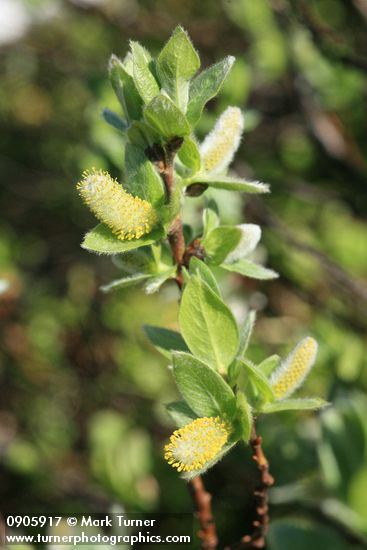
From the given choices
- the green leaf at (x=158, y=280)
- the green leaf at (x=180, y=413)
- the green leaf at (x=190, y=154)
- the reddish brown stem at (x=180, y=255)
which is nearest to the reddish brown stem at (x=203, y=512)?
the reddish brown stem at (x=180, y=255)

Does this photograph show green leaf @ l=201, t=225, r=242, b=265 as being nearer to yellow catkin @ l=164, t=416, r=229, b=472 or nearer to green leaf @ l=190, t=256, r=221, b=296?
green leaf @ l=190, t=256, r=221, b=296

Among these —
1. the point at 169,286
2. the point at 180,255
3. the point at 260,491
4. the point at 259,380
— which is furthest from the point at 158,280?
the point at 169,286

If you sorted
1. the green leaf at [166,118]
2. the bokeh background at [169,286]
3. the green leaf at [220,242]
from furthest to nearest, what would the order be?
the bokeh background at [169,286] → the green leaf at [220,242] → the green leaf at [166,118]

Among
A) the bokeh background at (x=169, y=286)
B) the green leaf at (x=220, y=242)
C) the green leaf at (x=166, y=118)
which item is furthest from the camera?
the bokeh background at (x=169, y=286)

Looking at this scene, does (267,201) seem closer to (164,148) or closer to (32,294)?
(32,294)

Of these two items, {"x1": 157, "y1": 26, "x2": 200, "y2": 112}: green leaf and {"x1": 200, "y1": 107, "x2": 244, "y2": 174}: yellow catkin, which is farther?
{"x1": 200, "y1": 107, "x2": 244, "y2": 174}: yellow catkin

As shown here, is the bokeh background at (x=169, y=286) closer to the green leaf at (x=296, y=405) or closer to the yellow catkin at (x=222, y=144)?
the green leaf at (x=296, y=405)

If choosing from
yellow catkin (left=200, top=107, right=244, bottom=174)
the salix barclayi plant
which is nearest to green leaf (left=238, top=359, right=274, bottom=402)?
the salix barclayi plant
